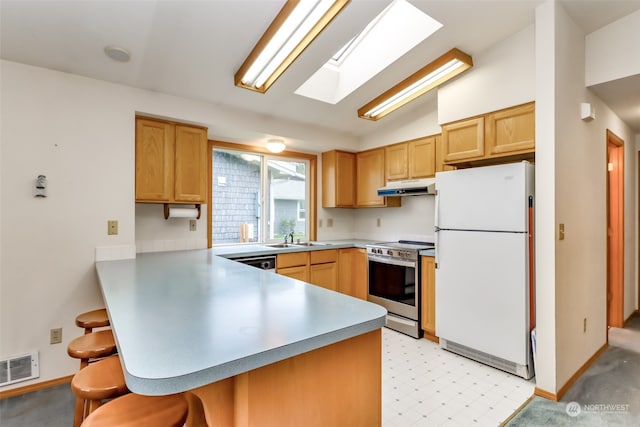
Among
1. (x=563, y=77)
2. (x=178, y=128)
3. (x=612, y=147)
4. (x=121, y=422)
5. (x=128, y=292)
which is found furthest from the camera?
(x=612, y=147)

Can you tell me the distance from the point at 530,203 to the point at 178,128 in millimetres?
3093

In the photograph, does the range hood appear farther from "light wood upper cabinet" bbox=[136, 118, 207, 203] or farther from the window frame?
"light wood upper cabinet" bbox=[136, 118, 207, 203]

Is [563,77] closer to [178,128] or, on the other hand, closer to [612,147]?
[612,147]

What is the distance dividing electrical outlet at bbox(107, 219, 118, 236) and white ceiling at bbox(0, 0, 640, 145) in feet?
3.82

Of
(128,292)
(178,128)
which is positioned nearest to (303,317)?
(128,292)

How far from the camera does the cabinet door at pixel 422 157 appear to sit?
3.47 m

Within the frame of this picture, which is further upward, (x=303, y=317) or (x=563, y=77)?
(x=563, y=77)

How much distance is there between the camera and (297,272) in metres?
3.52

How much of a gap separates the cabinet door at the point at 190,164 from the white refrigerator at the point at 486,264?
7.48ft

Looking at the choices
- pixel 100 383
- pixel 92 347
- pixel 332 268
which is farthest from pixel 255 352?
pixel 332 268

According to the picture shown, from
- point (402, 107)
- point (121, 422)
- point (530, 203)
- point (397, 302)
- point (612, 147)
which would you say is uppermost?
point (402, 107)

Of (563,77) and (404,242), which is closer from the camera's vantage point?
(563,77)

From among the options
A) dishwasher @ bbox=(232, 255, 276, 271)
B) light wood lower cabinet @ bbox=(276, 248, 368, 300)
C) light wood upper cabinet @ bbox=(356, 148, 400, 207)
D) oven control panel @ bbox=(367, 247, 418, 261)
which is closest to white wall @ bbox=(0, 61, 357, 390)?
dishwasher @ bbox=(232, 255, 276, 271)

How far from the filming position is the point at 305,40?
7.55ft
